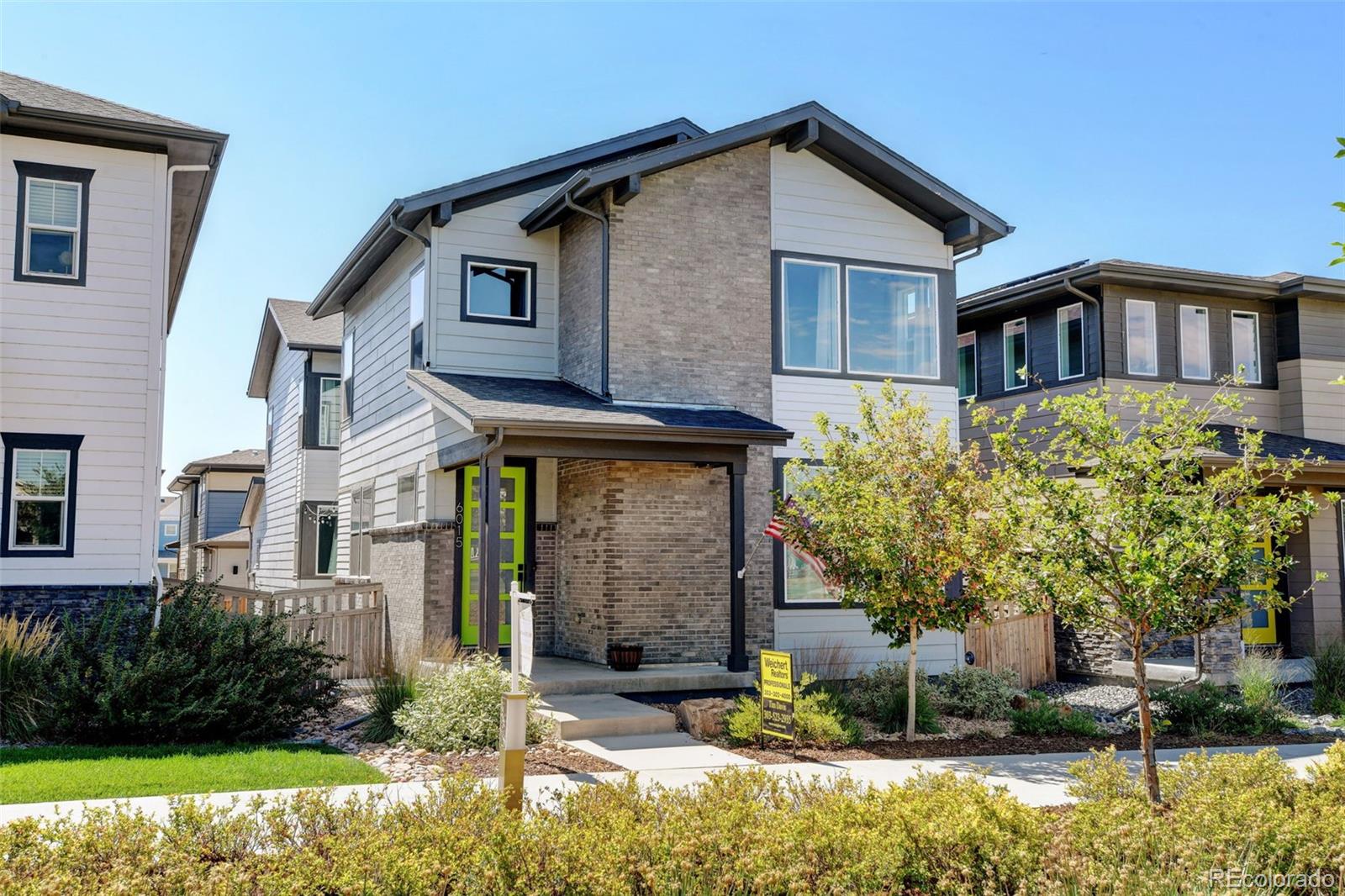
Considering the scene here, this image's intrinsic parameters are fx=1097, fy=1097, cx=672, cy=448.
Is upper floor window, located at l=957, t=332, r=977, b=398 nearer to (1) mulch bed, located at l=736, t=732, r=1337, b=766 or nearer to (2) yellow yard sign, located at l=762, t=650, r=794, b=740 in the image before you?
(1) mulch bed, located at l=736, t=732, r=1337, b=766

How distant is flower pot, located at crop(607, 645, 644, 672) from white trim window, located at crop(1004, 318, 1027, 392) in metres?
11.1

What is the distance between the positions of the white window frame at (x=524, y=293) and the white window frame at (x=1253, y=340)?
1347 centimetres

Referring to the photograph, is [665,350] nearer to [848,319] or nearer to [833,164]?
[848,319]

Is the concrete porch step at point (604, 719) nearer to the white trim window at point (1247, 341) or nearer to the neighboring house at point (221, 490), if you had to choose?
the white trim window at point (1247, 341)

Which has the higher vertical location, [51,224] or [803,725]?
[51,224]

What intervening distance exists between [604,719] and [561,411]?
3765mm

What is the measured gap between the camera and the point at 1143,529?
7.78m

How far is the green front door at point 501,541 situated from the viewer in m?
15.5

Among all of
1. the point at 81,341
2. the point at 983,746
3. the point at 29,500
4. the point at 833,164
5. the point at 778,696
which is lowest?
the point at 983,746

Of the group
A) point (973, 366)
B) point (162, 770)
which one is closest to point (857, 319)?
point (973, 366)

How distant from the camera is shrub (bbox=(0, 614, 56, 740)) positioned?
10430mm

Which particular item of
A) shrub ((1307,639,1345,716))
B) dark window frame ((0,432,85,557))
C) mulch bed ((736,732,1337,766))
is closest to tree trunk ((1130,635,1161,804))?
mulch bed ((736,732,1337,766))

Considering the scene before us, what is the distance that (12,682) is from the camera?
10.8 meters

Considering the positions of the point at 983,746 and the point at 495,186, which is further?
the point at 495,186
